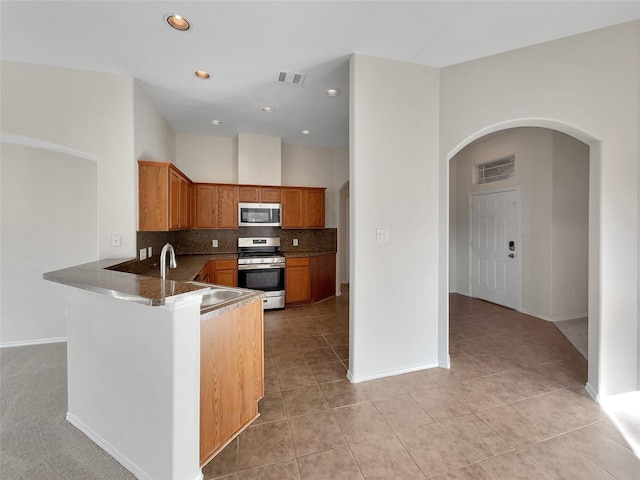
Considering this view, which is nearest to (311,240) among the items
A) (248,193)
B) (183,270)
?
Answer: (248,193)

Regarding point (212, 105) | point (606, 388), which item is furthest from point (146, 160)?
point (606, 388)

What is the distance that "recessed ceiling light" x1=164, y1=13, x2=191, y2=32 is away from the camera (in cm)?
201

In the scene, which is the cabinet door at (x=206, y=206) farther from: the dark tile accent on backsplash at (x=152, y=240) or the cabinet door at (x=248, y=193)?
the dark tile accent on backsplash at (x=152, y=240)

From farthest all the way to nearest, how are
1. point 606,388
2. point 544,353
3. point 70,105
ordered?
point 544,353 < point 70,105 < point 606,388

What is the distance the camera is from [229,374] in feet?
5.83

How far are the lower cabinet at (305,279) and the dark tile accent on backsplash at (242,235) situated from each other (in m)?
0.55

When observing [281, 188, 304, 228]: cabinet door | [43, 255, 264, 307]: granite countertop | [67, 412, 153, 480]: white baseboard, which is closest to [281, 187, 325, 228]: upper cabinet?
[281, 188, 304, 228]: cabinet door

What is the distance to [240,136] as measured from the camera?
478cm

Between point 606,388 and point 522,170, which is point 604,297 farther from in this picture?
point 522,170

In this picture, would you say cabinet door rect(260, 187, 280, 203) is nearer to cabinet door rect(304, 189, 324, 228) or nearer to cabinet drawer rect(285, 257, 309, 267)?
cabinet door rect(304, 189, 324, 228)

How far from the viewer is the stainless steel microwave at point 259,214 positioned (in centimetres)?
478

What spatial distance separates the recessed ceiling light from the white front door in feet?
16.2

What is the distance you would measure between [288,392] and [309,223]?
3.26m

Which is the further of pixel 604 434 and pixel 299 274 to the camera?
pixel 299 274
